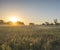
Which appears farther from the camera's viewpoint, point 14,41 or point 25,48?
point 14,41

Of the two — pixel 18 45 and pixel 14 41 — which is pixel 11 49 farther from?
pixel 14 41

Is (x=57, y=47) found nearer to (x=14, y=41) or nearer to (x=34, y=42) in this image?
(x=34, y=42)

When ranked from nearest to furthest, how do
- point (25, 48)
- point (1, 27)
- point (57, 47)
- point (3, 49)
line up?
point (3, 49)
point (25, 48)
point (57, 47)
point (1, 27)

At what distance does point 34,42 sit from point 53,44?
1.27 metres

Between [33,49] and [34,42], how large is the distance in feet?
3.18

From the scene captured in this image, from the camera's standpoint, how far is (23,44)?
12.8 m

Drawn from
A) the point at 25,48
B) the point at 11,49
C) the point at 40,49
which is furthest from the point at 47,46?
the point at 11,49

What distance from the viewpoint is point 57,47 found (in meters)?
13.1

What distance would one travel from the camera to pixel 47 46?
1233 cm

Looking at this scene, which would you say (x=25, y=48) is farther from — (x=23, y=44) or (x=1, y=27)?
(x=1, y=27)

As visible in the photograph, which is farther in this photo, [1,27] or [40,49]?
[1,27]

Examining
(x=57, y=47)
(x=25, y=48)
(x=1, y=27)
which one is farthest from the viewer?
(x=1, y=27)

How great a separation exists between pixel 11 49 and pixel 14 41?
1.43 m

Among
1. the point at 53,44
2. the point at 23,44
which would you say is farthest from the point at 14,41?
the point at 53,44
